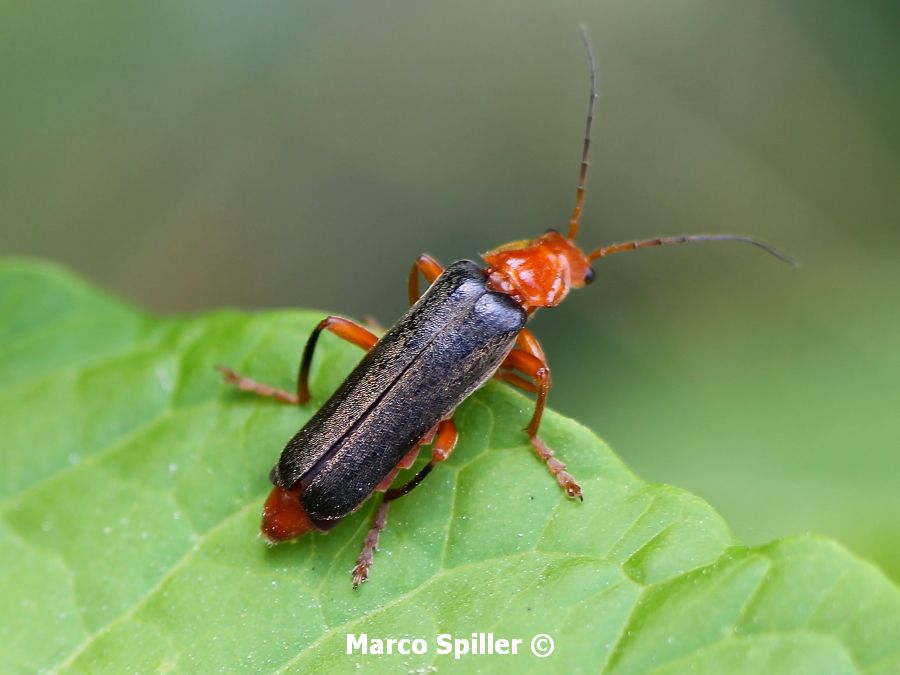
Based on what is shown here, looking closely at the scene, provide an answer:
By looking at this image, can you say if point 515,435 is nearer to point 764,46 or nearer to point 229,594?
point 229,594

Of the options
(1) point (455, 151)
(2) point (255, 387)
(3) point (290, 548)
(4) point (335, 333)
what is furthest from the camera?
(1) point (455, 151)

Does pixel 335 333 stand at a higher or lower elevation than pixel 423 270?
lower

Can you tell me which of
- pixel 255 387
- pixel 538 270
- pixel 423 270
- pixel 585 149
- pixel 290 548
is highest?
pixel 585 149

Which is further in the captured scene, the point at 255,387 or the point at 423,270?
the point at 423,270

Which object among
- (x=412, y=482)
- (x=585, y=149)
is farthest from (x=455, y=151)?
(x=412, y=482)

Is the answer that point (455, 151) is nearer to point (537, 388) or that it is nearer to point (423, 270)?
point (423, 270)

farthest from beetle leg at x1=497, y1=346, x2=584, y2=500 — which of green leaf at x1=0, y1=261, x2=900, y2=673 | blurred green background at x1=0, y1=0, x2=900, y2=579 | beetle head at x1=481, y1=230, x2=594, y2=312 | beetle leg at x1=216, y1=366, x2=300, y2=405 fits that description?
blurred green background at x1=0, y1=0, x2=900, y2=579

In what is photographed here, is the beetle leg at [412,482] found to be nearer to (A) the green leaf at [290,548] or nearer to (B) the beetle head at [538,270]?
(A) the green leaf at [290,548]
